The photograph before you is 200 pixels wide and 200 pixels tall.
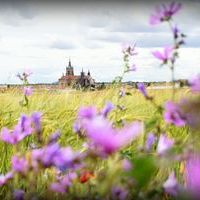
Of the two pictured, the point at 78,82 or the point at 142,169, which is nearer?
the point at 142,169

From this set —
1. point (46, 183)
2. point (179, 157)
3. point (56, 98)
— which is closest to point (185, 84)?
point (179, 157)

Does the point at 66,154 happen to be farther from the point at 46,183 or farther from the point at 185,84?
the point at 46,183

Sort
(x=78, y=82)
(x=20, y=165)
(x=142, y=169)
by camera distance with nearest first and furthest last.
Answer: (x=142, y=169) → (x=20, y=165) → (x=78, y=82)

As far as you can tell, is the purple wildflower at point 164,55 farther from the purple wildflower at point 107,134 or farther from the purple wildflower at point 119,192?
the purple wildflower at point 107,134

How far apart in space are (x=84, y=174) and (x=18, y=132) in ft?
0.45

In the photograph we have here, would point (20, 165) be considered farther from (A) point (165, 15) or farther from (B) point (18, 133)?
(A) point (165, 15)

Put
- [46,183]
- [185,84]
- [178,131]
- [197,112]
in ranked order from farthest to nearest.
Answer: [178,131] < [46,183] < [185,84] < [197,112]

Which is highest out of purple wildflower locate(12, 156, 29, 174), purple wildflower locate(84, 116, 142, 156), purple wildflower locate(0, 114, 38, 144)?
purple wildflower locate(84, 116, 142, 156)

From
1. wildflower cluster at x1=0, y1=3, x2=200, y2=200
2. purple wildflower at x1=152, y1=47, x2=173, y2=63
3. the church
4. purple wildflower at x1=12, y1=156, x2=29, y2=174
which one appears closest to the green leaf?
wildflower cluster at x1=0, y1=3, x2=200, y2=200

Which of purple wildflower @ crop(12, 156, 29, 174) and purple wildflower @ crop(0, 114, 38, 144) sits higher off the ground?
purple wildflower @ crop(0, 114, 38, 144)

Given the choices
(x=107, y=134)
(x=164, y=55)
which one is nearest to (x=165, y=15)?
(x=164, y=55)

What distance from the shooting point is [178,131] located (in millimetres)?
2977

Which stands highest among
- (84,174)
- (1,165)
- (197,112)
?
(197,112)

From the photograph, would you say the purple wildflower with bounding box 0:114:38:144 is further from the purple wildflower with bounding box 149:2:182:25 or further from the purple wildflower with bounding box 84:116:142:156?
the purple wildflower with bounding box 84:116:142:156
